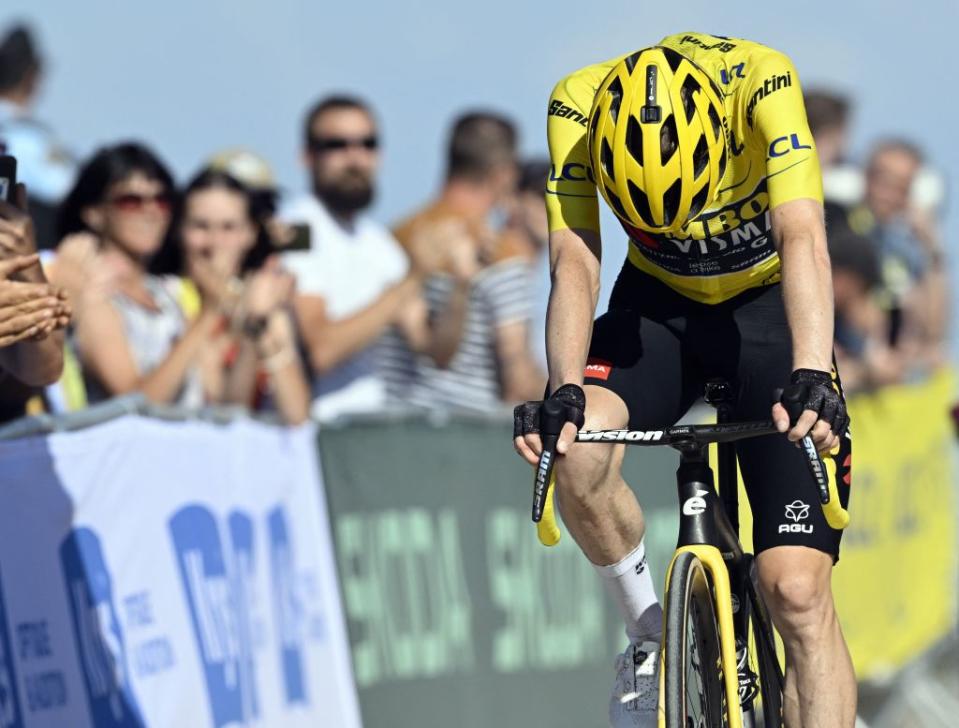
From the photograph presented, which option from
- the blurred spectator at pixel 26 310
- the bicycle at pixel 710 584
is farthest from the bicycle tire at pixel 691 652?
the blurred spectator at pixel 26 310

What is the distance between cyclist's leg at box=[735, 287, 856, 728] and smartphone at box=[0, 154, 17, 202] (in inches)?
93.1

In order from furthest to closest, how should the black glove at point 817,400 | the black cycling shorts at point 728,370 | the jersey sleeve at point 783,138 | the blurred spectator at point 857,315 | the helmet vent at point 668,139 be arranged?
the blurred spectator at point 857,315
the black cycling shorts at point 728,370
the jersey sleeve at point 783,138
the helmet vent at point 668,139
the black glove at point 817,400

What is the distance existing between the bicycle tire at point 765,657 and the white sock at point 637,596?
29 cm

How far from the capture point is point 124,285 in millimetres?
8234

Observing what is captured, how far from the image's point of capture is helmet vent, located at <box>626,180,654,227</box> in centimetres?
522

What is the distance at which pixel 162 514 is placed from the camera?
7.29 meters

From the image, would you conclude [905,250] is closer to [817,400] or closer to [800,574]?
[800,574]

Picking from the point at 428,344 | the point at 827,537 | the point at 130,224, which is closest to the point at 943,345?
the point at 428,344

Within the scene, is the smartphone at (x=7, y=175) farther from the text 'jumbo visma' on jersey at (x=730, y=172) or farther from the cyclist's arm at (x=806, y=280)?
the cyclist's arm at (x=806, y=280)

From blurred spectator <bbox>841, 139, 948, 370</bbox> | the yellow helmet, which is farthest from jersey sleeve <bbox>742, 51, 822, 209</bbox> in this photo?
blurred spectator <bbox>841, 139, 948, 370</bbox>

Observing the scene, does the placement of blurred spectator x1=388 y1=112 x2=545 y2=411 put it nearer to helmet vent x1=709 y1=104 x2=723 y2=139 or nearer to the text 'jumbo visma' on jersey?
the text 'jumbo visma' on jersey

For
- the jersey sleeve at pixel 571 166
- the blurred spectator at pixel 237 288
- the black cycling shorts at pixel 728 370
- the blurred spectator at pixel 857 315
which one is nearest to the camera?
the black cycling shorts at pixel 728 370

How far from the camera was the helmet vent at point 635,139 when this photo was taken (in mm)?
5180

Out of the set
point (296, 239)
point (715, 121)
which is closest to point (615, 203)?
point (715, 121)
